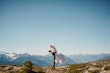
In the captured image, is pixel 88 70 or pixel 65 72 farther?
A: pixel 65 72

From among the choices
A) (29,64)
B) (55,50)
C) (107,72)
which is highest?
(55,50)

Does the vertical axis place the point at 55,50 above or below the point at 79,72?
above

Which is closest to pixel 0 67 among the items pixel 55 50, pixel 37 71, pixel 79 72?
pixel 37 71

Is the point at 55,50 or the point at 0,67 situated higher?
the point at 55,50

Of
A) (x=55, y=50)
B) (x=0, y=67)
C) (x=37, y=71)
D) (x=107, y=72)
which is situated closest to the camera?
(x=107, y=72)

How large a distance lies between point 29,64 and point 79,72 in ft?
62.9

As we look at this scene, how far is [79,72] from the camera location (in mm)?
63875

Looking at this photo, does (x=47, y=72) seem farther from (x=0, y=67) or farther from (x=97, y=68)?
(x=0, y=67)

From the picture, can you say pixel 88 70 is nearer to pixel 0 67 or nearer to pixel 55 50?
pixel 55 50

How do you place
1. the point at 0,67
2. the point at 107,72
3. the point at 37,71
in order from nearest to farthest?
the point at 107,72 < the point at 37,71 < the point at 0,67

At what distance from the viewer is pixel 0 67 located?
81625 millimetres

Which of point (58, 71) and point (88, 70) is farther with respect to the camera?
point (58, 71)

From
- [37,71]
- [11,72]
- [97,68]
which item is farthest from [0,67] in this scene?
[97,68]

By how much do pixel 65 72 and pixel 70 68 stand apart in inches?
138
